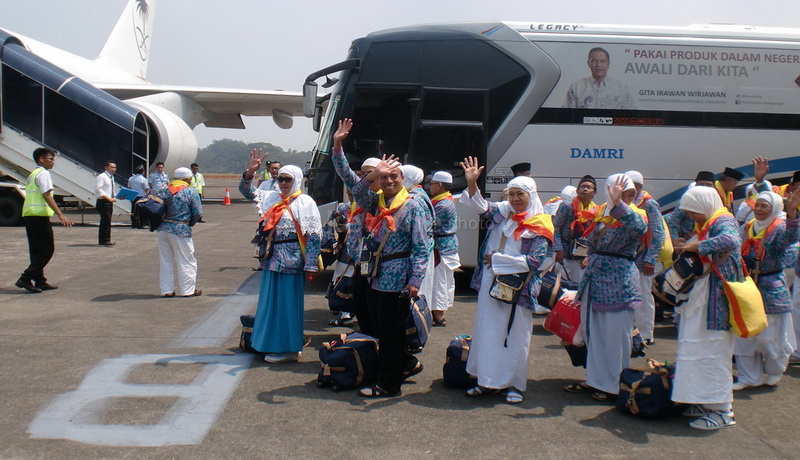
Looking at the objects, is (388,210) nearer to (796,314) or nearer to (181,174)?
(796,314)

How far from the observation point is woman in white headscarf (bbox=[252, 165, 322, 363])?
5855 millimetres

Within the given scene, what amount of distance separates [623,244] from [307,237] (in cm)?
256

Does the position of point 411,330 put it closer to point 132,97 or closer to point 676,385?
point 676,385

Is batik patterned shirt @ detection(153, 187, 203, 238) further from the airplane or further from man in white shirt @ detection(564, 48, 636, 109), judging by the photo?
the airplane

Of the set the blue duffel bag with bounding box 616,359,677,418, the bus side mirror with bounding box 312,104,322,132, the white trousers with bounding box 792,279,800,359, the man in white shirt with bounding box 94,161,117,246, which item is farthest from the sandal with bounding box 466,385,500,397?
the man in white shirt with bounding box 94,161,117,246

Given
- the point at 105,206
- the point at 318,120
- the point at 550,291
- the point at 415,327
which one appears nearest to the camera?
the point at 415,327

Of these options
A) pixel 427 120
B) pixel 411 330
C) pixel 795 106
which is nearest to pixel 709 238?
pixel 411 330

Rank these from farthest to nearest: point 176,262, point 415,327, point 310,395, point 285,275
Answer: point 176,262 → point 285,275 → point 415,327 → point 310,395

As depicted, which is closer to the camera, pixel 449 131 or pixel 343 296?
pixel 343 296

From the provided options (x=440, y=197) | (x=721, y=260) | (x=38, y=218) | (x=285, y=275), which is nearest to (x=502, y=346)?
(x=721, y=260)

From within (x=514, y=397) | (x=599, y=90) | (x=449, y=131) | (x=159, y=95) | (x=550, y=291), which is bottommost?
(x=514, y=397)

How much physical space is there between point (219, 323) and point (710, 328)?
4906mm

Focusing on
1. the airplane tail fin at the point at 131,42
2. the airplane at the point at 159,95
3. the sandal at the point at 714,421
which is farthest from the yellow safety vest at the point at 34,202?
the airplane tail fin at the point at 131,42

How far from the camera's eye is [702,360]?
175 inches
